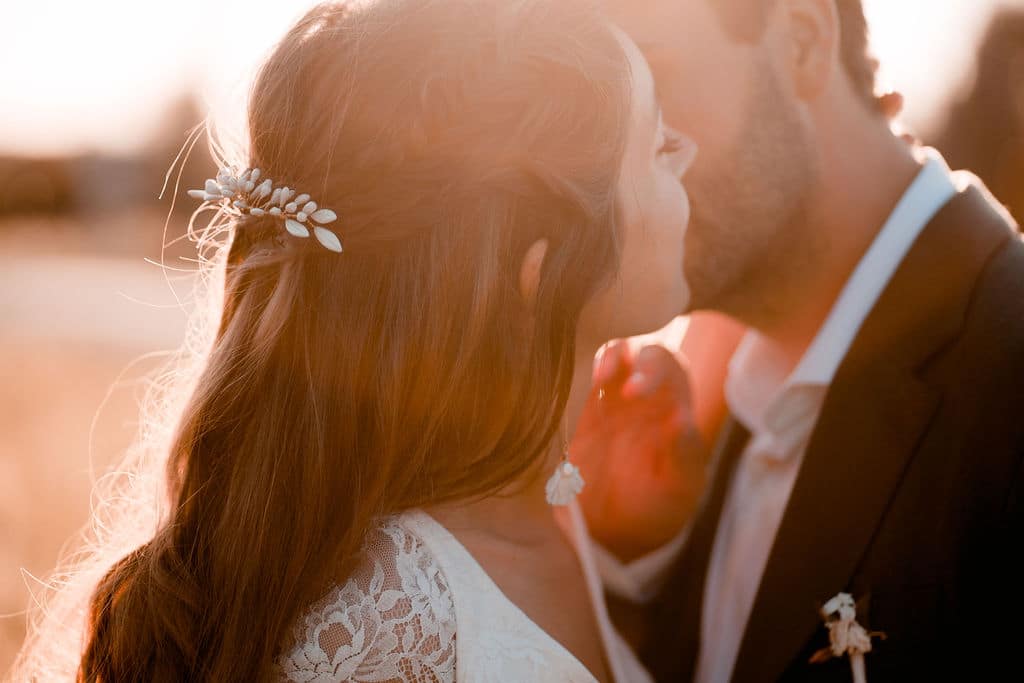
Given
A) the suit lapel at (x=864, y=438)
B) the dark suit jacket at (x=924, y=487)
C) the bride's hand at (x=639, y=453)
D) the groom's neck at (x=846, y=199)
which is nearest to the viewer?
the dark suit jacket at (x=924, y=487)

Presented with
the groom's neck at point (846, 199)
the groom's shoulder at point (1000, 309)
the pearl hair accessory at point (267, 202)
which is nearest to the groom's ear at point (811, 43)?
the groom's neck at point (846, 199)

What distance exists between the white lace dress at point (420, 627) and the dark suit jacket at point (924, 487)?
0.69 metres

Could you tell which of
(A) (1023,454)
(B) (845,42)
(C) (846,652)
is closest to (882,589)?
(C) (846,652)

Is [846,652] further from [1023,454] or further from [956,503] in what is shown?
[1023,454]

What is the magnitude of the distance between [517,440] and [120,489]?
99cm

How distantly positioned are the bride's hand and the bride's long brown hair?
122 centimetres

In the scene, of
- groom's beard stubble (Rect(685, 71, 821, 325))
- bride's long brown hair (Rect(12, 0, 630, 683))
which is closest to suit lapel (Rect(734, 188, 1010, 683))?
groom's beard stubble (Rect(685, 71, 821, 325))

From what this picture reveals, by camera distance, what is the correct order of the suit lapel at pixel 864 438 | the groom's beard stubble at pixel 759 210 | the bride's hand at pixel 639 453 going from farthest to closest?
the bride's hand at pixel 639 453, the groom's beard stubble at pixel 759 210, the suit lapel at pixel 864 438

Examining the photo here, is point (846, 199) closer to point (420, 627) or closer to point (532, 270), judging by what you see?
point (532, 270)

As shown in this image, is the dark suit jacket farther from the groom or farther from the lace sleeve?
the lace sleeve

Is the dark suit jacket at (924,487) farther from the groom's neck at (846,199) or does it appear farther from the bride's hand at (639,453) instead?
the bride's hand at (639,453)

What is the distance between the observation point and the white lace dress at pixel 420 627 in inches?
65.8

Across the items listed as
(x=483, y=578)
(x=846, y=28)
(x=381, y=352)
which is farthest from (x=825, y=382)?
(x=381, y=352)

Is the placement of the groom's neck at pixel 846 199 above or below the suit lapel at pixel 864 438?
above
